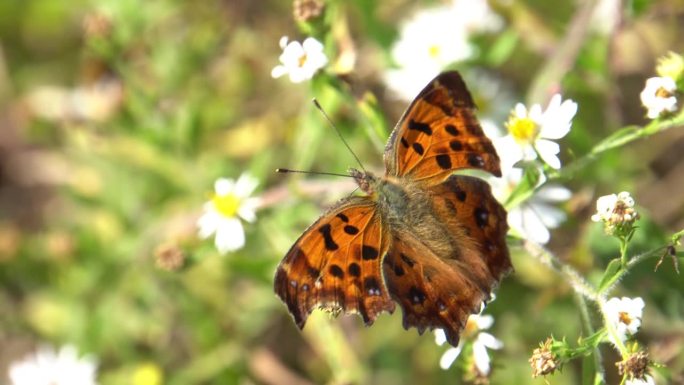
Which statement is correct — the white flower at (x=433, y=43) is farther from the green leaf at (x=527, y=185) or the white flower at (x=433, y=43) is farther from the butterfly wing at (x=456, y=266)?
the butterfly wing at (x=456, y=266)

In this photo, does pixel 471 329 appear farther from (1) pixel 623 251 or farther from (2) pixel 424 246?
(1) pixel 623 251

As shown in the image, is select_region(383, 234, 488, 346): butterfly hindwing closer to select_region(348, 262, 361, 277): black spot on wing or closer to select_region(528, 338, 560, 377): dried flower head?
select_region(348, 262, 361, 277): black spot on wing

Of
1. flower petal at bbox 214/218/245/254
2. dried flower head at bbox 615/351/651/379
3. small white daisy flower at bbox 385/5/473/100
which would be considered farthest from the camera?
small white daisy flower at bbox 385/5/473/100

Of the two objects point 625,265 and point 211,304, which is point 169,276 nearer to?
point 211,304

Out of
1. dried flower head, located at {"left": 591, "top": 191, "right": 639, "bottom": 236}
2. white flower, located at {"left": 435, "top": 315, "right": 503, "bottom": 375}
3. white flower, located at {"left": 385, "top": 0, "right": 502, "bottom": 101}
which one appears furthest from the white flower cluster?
white flower, located at {"left": 385, "top": 0, "right": 502, "bottom": 101}

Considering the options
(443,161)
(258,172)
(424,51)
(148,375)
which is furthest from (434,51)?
(148,375)

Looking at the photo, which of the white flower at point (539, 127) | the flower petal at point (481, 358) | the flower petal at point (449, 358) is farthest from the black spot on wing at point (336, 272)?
the white flower at point (539, 127)
